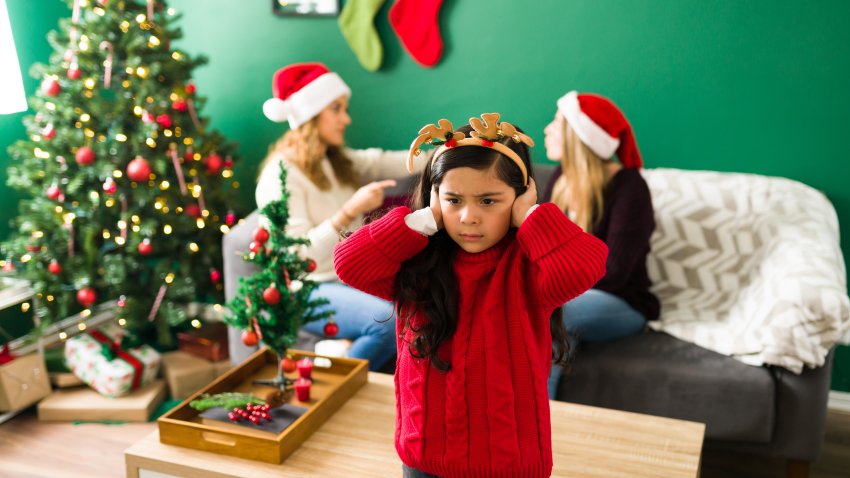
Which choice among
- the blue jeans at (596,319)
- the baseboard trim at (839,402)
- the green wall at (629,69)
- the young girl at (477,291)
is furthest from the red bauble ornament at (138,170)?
the baseboard trim at (839,402)

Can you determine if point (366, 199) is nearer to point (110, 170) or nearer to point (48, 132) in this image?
point (110, 170)

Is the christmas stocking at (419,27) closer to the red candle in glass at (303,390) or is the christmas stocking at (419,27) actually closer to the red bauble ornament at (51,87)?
the red bauble ornament at (51,87)

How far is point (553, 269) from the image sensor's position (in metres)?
1.24

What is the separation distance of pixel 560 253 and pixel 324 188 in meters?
1.61

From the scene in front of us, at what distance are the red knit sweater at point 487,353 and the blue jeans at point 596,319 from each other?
1004 millimetres

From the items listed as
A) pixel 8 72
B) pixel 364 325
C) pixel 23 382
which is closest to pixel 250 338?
pixel 364 325

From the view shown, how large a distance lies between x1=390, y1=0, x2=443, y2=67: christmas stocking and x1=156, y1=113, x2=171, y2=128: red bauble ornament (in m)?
0.92

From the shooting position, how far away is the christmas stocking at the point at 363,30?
3.10m

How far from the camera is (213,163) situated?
9.78 feet

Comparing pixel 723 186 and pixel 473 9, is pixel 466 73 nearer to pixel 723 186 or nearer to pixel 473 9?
pixel 473 9

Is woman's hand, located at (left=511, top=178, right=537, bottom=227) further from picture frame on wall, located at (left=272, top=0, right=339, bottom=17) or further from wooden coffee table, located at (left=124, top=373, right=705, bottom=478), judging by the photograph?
picture frame on wall, located at (left=272, top=0, right=339, bottom=17)

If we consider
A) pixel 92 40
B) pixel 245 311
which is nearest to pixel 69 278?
pixel 92 40

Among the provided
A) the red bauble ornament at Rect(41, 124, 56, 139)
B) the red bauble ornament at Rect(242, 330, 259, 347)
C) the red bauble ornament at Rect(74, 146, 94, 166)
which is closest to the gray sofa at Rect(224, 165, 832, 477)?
the red bauble ornament at Rect(242, 330, 259, 347)

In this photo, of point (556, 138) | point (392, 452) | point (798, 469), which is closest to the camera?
point (392, 452)
